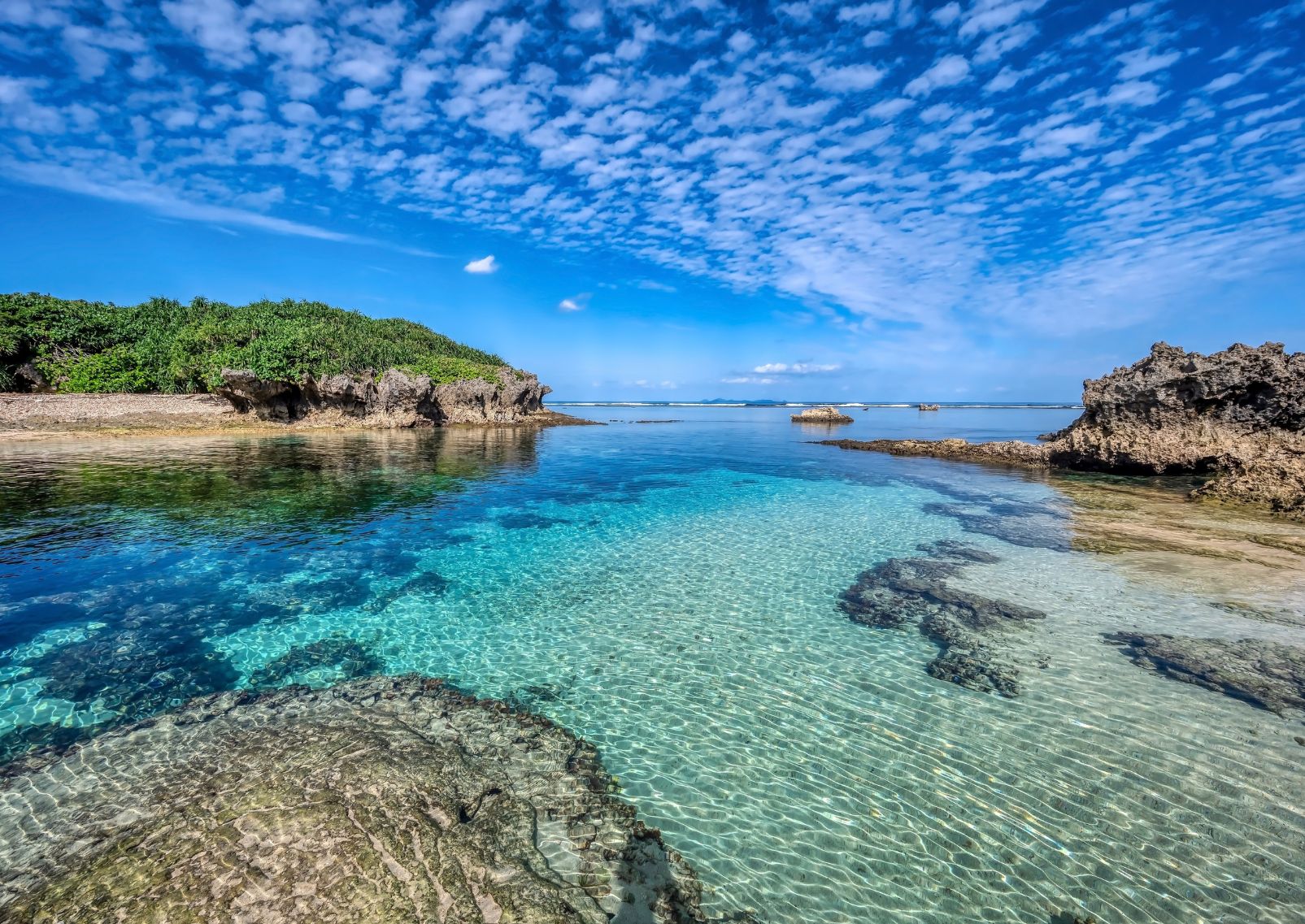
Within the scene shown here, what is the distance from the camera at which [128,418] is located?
39.8 metres

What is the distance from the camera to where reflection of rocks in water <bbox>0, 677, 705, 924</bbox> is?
12.2ft

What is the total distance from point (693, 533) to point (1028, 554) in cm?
927

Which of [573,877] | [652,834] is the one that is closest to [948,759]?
[652,834]

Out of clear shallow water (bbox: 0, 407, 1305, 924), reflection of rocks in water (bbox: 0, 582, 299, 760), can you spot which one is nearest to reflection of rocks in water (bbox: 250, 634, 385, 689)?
clear shallow water (bbox: 0, 407, 1305, 924)

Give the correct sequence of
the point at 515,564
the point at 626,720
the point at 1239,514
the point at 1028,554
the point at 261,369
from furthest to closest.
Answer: the point at 261,369, the point at 1239,514, the point at 1028,554, the point at 515,564, the point at 626,720

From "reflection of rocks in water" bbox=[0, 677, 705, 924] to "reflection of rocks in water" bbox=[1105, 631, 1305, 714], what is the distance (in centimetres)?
842

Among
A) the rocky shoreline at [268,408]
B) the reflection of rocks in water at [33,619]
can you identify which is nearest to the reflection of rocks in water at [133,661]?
the reflection of rocks in water at [33,619]

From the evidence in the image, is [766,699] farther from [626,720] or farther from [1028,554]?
[1028,554]

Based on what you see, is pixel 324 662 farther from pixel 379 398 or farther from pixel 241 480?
pixel 379 398

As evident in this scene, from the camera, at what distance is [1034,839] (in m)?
4.77

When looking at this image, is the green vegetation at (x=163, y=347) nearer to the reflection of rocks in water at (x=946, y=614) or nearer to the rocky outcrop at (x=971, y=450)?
the rocky outcrop at (x=971, y=450)

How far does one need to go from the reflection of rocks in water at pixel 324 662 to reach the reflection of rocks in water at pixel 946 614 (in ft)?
28.3

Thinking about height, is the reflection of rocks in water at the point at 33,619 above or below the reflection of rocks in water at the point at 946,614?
below

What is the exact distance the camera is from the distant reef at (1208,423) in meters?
19.5
